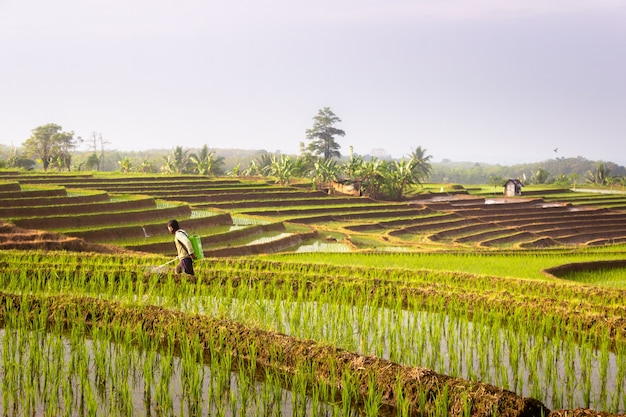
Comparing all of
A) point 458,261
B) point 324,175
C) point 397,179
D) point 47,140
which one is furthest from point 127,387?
point 47,140

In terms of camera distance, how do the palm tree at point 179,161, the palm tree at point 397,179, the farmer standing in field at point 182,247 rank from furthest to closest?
the palm tree at point 179,161
the palm tree at point 397,179
the farmer standing in field at point 182,247

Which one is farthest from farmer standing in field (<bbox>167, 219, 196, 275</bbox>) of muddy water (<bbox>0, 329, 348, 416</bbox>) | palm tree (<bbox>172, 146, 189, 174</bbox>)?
palm tree (<bbox>172, 146, 189, 174</bbox>)

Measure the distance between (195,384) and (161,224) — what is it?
12350 millimetres

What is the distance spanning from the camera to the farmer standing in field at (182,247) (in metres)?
7.56

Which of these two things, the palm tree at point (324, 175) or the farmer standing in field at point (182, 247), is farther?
the palm tree at point (324, 175)

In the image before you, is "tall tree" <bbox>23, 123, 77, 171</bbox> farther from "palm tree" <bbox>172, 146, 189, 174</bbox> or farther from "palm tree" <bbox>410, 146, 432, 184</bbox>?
"palm tree" <bbox>410, 146, 432, 184</bbox>

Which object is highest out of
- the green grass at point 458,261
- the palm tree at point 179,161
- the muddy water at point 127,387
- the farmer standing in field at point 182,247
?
the palm tree at point 179,161

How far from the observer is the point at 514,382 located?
514cm

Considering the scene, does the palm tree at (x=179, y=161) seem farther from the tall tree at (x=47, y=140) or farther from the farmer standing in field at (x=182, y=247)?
the farmer standing in field at (x=182, y=247)

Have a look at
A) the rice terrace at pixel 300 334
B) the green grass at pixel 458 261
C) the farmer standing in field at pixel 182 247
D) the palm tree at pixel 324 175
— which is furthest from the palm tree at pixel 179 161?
the farmer standing in field at pixel 182 247

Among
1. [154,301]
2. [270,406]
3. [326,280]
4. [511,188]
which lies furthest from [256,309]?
[511,188]

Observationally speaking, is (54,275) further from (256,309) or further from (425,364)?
(425,364)

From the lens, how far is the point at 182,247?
7.92m

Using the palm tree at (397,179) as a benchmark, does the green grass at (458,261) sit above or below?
below
